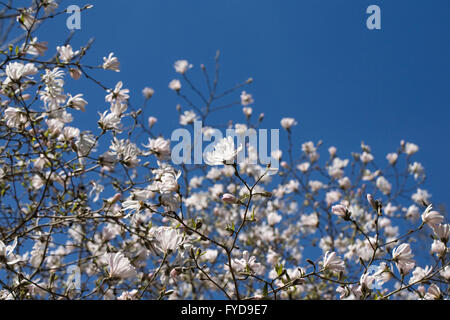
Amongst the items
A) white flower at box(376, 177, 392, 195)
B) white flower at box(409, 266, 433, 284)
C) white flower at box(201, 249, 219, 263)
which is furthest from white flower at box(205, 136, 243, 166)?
white flower at box(376, 177, 392, 195)

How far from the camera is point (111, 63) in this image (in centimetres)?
227

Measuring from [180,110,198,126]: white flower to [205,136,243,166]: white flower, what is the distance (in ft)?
10.00

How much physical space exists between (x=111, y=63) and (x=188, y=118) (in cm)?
244

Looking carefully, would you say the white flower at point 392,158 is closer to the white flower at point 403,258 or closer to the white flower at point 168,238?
the white flower at point 403,258

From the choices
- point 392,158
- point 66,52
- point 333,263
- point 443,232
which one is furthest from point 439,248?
point 392,158

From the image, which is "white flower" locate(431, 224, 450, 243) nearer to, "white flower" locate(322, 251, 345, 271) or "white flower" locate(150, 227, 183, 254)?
"white flower" locate(322, 251, 345, 271)

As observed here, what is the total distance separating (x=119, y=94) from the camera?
89.2 inches

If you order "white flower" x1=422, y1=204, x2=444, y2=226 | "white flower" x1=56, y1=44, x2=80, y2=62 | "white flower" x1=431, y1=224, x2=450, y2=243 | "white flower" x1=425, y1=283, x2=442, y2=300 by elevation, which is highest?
"white flower" x1=56, y1=44, x2=80, y2=62

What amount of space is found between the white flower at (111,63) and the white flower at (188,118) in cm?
237

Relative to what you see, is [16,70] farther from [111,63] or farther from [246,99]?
[246,99]

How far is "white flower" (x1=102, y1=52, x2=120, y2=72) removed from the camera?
2.26 m
